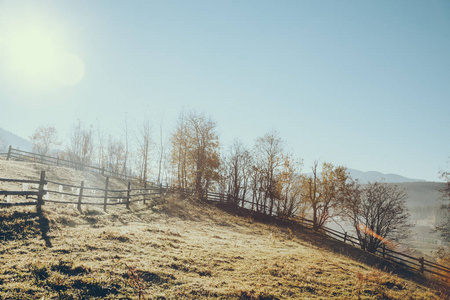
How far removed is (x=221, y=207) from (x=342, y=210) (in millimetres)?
17449

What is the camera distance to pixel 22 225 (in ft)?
25.2

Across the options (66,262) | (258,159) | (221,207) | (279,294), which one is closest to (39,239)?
(66,262)

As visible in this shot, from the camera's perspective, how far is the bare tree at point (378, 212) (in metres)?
30.8

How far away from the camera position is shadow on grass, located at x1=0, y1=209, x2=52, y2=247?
275 inches

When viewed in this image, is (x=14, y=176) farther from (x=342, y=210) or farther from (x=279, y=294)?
(x=342, y=210)

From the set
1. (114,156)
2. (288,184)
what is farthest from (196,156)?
(114,156)

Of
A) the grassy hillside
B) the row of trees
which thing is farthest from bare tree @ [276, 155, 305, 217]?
the grassy hillside

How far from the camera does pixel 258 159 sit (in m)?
37.0

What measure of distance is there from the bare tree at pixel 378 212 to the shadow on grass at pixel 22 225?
33.2m

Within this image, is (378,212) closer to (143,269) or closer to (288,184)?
(288,184)

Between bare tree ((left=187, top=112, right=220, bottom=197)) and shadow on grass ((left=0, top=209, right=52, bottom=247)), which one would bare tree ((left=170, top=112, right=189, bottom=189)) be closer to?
bare tree ((left=187, top=112, right=220, bottom=197))

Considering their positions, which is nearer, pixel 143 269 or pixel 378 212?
pixel 143 269

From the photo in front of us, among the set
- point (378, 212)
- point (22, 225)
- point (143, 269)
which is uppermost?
point (22, 225)

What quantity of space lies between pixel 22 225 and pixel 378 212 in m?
38.4
